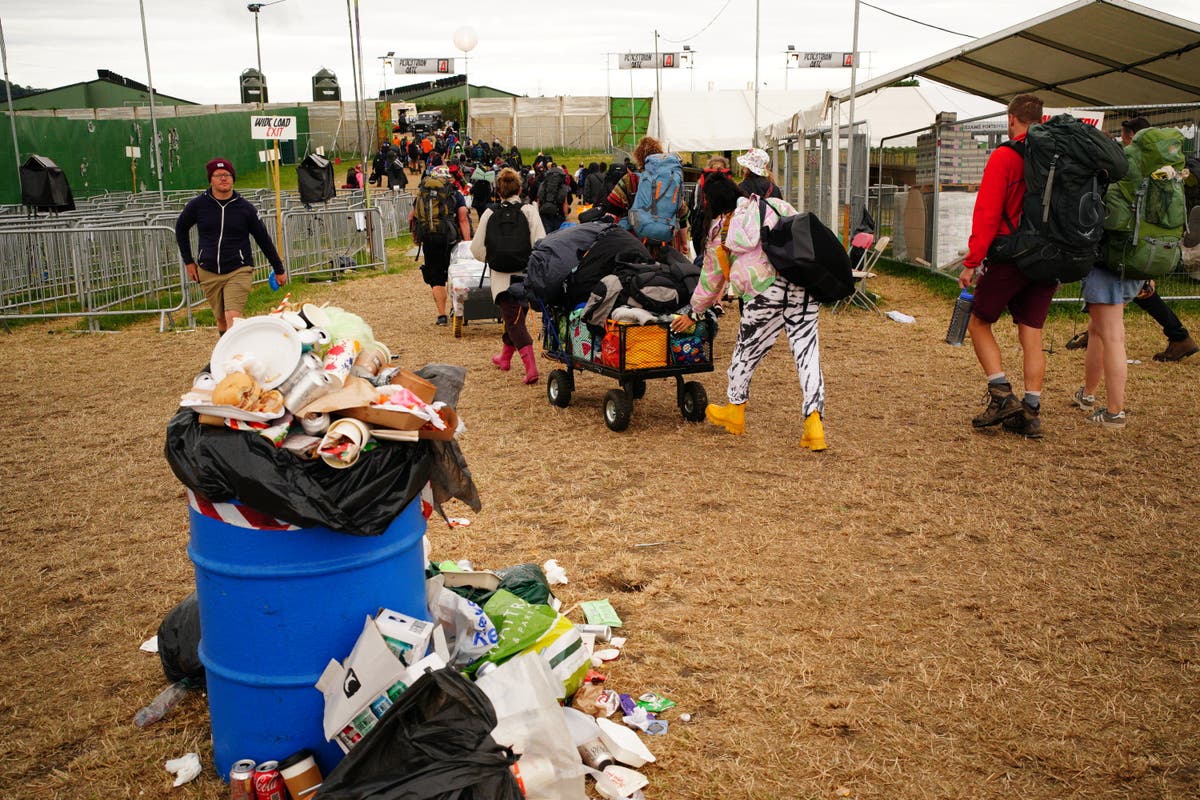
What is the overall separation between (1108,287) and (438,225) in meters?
7.22

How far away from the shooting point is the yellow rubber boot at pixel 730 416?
7602 mm

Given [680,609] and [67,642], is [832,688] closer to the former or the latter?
→ [680,609]

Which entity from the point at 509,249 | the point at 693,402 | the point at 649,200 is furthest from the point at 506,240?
the point at 693,402

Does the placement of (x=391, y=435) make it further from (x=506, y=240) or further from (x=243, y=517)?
(x=506, y=240)

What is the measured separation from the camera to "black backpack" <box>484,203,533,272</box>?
31.0 ft

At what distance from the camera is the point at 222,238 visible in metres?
Answer: 9.69

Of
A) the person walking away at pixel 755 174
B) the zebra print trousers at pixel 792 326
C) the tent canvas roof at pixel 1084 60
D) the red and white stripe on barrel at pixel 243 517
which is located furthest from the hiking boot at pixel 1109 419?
the tent canvas roof at pixel 1084 60

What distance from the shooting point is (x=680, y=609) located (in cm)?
472

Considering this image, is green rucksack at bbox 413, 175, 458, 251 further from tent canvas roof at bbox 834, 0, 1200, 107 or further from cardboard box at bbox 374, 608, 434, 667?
cardboard box at bbox 374, 608, 434, 667

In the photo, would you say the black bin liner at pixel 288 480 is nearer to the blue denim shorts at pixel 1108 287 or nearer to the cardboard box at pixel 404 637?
the cardboard box at pixel 404 637

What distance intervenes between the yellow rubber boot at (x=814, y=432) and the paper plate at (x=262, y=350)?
4494mm

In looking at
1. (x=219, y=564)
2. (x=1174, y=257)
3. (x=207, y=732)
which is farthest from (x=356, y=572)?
(x=1174, y=257)

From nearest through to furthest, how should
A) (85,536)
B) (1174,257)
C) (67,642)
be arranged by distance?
1. (67,642)
2. (85,536)
3. (1174,257)

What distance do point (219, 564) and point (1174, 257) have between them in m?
7.05
